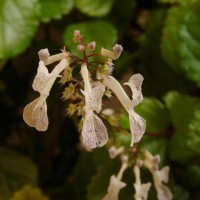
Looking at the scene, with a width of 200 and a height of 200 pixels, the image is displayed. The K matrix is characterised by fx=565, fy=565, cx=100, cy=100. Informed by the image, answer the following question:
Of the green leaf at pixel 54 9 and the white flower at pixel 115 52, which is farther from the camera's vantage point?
the green leaf at pixel 54 9

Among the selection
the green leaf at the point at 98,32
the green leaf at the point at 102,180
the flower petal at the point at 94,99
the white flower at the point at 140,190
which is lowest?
the green leaf at the point at 102,180

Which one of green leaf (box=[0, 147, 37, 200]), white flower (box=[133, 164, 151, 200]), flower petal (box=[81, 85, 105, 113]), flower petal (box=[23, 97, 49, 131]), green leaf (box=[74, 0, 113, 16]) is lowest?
green leaf (box=[0, 147, 37, 200])

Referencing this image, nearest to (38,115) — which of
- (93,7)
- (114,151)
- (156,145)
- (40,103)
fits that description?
(40,103)

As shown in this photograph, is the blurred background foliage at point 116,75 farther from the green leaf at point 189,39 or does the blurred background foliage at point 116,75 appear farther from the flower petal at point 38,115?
the flower petal at point 38,115

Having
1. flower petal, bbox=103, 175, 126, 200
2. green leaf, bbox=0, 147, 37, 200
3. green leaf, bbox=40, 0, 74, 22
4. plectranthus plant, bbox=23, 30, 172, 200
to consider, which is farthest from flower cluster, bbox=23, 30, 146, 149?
green leaf, bbox=0, 147, 37, 200

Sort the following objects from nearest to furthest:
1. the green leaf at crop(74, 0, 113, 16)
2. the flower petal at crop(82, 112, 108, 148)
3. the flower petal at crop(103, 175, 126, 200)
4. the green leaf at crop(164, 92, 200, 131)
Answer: the flower petal at crop(82, 112, 108, 148)
the flower petal at crop(103, 175, 126, 200)
the green leaf at crop(164, 92, 200, 131)
the green leaf at crop(74, 0, 113, 16)

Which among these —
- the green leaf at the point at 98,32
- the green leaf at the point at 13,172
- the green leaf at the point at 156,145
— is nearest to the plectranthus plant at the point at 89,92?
the green leaf at the point at 156,145

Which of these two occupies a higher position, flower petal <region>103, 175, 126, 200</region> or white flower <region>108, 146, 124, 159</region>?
white flower <region>108, 146, 124, 159</region>

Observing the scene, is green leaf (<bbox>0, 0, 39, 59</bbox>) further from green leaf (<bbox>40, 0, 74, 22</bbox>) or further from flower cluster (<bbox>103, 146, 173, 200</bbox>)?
flower cluster (<bbox>103, 146, 173, 200</bbox>)
